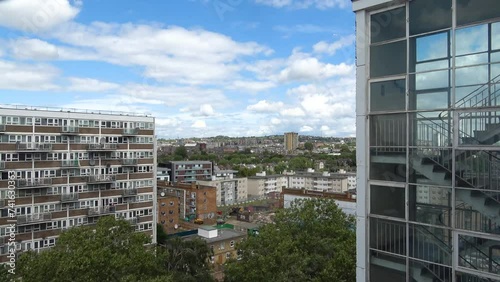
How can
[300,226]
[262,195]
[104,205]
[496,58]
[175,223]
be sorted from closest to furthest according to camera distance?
1. [496,58]
2. [300,226]
3. [104,205]
4. [175,223]
5. [262,195]

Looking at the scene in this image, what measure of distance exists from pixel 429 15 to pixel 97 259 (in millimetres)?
10508

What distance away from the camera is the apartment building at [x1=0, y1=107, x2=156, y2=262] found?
76.3 feet

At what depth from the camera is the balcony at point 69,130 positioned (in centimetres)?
2530

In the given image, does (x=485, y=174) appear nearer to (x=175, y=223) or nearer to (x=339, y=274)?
(x=339, y=274)

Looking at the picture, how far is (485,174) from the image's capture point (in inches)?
183

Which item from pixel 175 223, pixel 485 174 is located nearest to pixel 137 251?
pixel 485 174

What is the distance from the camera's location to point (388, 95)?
5.49 m

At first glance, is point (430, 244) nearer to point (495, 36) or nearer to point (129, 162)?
point (495, 36)

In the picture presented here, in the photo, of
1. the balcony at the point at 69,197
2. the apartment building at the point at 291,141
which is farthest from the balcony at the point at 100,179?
the apartment building at the point at 291,141

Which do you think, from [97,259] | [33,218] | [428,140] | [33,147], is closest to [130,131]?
[33,147]

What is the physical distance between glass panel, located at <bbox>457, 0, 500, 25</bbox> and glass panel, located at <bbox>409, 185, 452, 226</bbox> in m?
2.13

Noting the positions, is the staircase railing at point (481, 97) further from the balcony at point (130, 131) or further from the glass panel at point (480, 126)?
the balcony at point (130, 131)

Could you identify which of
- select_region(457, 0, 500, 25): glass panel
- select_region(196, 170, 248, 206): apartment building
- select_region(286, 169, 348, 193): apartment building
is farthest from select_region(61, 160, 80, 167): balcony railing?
select_region(286, 169, 348, 193): apartment building

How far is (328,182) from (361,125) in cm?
6069
